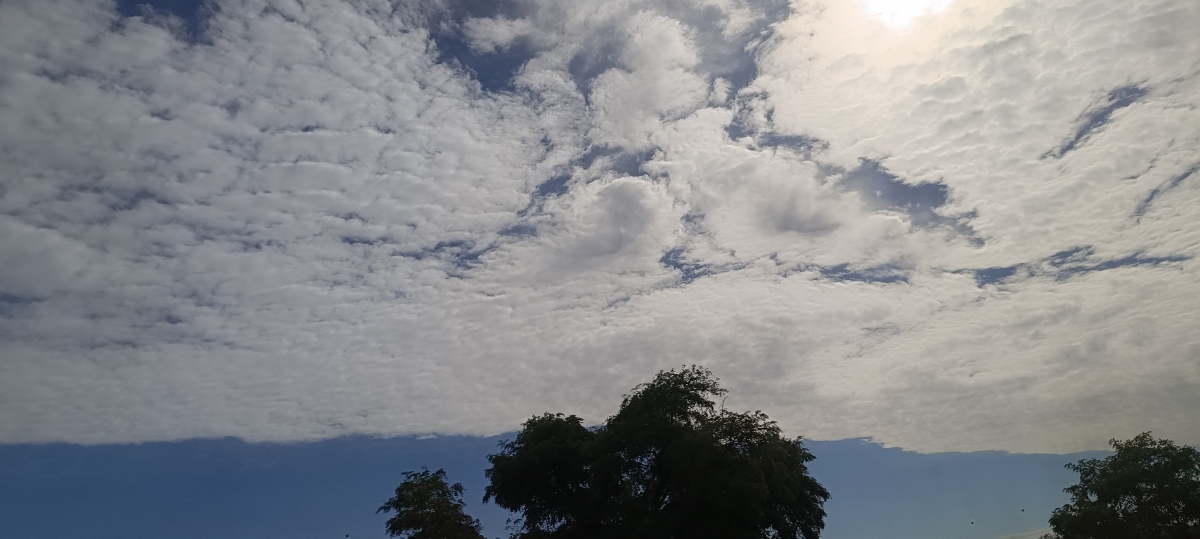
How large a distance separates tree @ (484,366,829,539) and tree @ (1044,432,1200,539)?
16964mm

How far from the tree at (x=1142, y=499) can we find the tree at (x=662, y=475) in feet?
55.7

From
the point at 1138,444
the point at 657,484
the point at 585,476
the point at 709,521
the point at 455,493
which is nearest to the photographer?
the point at 709,521

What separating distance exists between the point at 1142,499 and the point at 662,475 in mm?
30008

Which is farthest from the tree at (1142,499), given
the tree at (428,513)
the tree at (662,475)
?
the tree at (428,513)

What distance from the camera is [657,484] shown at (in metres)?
38.7

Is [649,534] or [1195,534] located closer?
[649,534]

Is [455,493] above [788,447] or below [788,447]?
below

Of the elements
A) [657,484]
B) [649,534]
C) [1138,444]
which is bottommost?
[649,534]

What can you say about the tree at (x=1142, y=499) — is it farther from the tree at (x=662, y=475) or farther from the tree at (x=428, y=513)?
the tree at (x=428, y=513)

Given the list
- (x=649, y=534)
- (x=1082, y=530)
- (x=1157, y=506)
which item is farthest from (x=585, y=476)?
(x=1157, y=506)

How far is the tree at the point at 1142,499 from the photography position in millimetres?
40969

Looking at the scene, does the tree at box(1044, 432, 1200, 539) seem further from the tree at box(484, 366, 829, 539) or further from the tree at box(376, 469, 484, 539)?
the tree at box(376, 469, 484, 539)

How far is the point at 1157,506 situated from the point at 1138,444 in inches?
184

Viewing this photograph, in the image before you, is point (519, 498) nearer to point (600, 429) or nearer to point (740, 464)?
point (600, 429)
